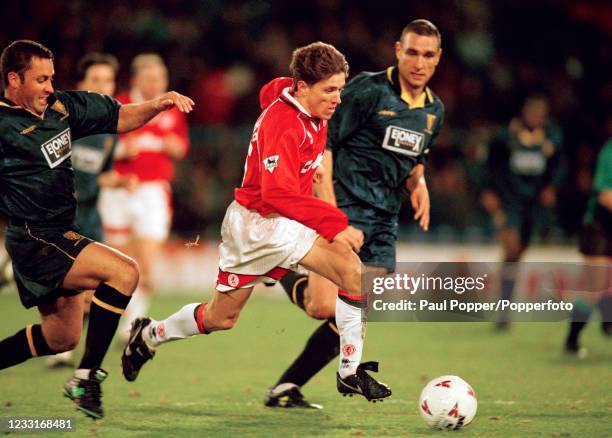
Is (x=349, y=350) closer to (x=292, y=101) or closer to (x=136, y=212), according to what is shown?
(x=292, y=101)

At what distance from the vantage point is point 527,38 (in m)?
15.4

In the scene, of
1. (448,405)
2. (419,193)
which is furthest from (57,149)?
(448,405)

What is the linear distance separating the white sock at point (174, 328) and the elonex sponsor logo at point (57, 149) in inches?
43.3

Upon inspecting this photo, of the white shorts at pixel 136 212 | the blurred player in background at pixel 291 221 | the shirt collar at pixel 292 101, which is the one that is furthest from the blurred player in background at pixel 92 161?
the shirt collar at pixel 292 101

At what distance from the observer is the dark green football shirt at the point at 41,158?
5500 millimetres

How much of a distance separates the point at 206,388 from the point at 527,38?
10120mm

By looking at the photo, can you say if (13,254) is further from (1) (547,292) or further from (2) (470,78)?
(2) (470,78)

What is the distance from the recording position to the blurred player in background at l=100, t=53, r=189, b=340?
9.73 metres

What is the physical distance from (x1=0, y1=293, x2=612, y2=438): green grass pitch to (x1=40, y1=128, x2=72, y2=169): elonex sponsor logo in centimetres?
146

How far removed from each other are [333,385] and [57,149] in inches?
106

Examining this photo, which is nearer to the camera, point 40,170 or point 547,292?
point 40,170

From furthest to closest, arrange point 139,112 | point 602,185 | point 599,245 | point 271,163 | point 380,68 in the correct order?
point 380,68
point 599,245
point 602,185
point 139,112
point 271,163

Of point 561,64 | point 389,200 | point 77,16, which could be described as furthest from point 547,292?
point 77,16

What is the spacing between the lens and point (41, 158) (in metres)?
5.54
